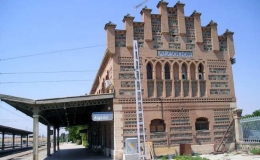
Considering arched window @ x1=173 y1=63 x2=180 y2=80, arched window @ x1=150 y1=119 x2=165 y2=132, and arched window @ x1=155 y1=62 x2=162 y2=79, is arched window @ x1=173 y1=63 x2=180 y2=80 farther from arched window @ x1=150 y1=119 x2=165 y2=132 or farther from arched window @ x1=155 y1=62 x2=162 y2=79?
arched window @ x1=150 y1=119 x2=165 y2=132

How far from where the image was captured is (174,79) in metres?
21.8

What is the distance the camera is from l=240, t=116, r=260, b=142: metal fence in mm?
19047

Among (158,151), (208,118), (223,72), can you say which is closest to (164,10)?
(223,72)

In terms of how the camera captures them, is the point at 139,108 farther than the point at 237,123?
No

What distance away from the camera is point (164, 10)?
22297 mm

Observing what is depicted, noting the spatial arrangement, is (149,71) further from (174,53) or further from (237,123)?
(237,123)

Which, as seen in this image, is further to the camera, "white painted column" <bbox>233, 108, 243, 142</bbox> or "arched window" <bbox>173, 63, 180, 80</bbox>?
"arched window" <bbox>173, 63, 180, 80</bbox>

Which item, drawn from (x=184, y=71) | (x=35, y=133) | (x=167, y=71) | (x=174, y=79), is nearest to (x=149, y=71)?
(x=167, y=71)

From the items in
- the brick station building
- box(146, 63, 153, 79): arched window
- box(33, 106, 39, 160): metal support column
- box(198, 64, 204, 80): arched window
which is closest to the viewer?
box(33, 106, 39, 160): metal support column

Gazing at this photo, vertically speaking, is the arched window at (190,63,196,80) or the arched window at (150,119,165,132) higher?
the arched window at (190,63,196,80)

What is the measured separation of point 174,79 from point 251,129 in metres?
6.44

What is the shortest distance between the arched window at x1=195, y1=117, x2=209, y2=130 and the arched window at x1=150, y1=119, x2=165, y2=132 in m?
2.72

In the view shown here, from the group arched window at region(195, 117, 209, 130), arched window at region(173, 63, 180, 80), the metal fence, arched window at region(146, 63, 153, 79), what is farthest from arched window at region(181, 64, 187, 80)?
the metal fence

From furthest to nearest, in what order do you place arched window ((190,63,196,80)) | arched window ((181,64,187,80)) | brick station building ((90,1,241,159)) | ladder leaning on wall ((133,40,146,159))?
arched window ((190,63,196,80)) → arched window ((181,64,187,80)) → brick station building ((90,1,241,159)) → ladder leaning on wall ((133,40,146,159))
